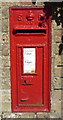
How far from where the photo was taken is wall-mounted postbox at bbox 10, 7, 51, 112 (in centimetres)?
421

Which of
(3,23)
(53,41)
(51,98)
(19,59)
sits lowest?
(51,98)

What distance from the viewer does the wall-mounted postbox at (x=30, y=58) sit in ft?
13.8

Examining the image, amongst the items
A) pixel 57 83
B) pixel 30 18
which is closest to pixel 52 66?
pixel 57 83

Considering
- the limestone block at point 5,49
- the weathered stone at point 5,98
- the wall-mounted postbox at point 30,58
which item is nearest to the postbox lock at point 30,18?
the wall-mounted postbox at point 30,58

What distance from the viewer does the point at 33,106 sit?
453 cm

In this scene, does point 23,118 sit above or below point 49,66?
below

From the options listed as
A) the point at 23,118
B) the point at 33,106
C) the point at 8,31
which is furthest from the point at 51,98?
the point at 8,31

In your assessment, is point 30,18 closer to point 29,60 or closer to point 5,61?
point 29,60

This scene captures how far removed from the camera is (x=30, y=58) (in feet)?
14.3

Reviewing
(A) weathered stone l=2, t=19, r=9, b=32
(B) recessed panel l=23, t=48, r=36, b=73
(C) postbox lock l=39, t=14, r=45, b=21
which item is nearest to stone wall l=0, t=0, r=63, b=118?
(A) weathered stone l=2, t=19, r=9, b=32

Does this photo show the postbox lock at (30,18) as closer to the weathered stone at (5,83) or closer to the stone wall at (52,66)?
the stone wall at (52,66)

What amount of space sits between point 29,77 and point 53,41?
2.51 ft

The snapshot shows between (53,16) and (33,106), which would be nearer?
(53,16)

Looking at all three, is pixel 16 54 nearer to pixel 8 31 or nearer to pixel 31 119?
pixel 8 31
